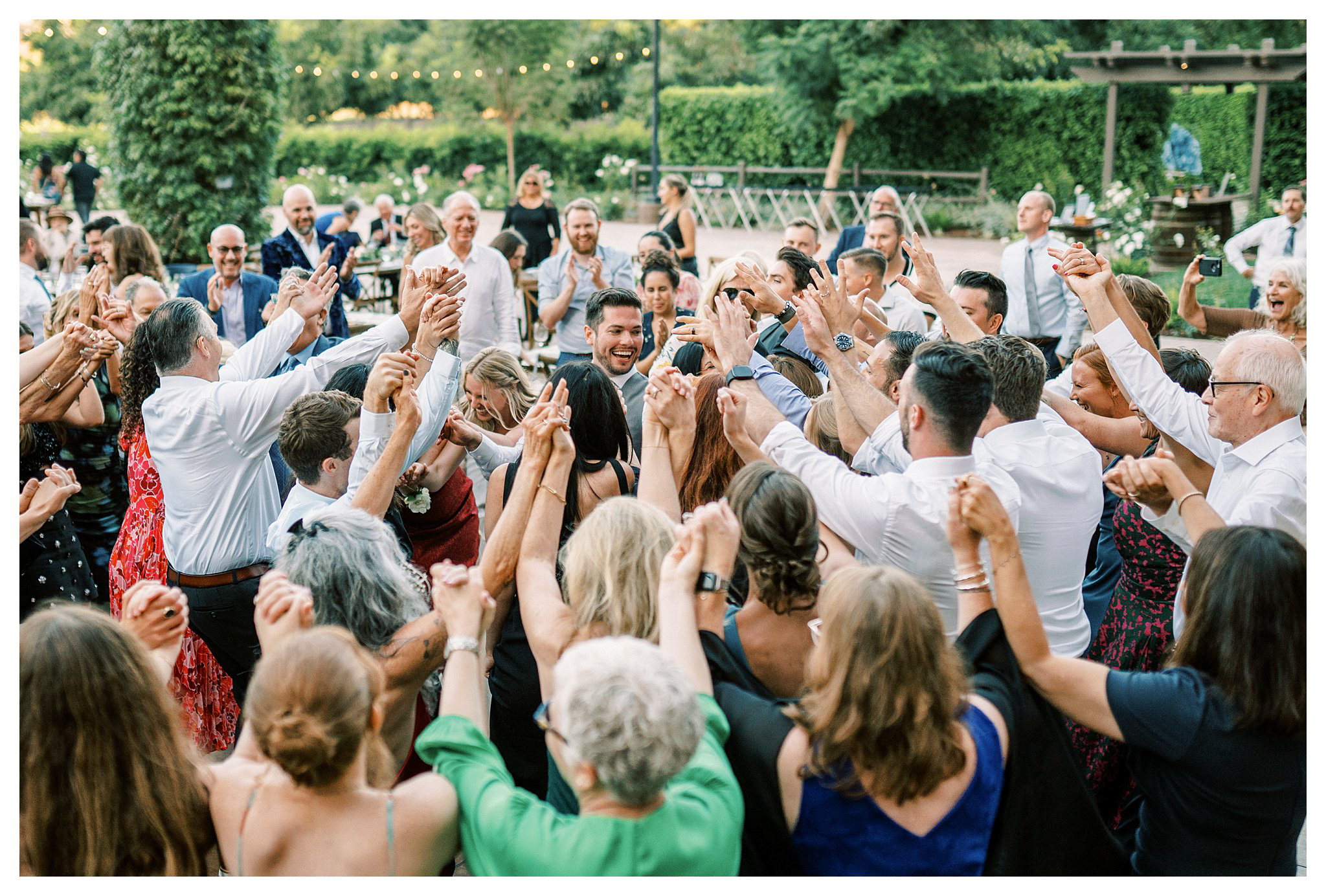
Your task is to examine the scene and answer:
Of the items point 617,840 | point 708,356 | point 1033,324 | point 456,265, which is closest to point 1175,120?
point 1033,324

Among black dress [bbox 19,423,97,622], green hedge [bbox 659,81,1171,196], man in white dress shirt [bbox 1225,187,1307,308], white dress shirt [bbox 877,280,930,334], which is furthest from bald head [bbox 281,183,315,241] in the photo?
green hedge [bbox 659,81,1171,196]

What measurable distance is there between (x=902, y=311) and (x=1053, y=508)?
10.1ft

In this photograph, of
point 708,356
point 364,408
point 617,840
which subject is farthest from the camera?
point 708,356

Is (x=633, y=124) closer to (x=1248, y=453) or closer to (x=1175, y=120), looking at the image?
(x=1175, y=120)

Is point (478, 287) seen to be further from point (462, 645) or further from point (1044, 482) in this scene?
point (462, 645)

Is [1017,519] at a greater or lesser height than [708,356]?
lesser

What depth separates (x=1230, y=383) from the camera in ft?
9.46

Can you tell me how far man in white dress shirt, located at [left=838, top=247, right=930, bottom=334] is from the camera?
5.73 meters

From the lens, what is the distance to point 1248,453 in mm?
2854

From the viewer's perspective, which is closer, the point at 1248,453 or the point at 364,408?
the point at 1248,453

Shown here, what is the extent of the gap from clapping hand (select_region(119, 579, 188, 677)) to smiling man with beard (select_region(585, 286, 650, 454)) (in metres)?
2.66

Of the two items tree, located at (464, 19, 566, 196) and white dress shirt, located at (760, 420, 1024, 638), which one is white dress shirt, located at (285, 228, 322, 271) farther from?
tree, located at (464, 19, 566, 196)

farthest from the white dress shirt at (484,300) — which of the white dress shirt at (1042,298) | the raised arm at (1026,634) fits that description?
the raised arm at (1026,634)

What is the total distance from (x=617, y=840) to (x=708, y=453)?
5.83 ft
